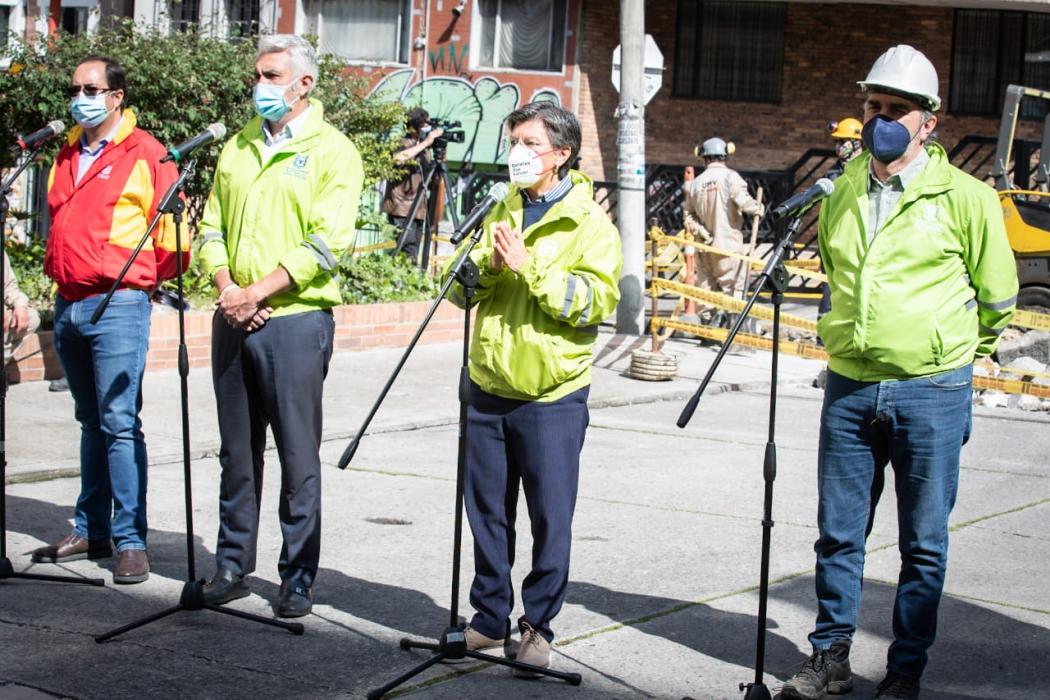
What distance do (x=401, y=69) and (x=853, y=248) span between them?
21.7 metres

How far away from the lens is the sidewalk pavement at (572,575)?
16.5 ft

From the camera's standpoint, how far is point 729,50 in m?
26.1

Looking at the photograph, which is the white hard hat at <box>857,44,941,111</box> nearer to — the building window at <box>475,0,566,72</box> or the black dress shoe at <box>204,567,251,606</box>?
the black dress shoe at <box>204,567,251,606</box>

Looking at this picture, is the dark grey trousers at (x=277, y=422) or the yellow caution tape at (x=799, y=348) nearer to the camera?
the dark grey trousers at (x=277, y=422)

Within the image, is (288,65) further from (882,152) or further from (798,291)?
(798,291)

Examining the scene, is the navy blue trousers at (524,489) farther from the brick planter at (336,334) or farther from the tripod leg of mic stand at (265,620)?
the brick planter at (336,334)

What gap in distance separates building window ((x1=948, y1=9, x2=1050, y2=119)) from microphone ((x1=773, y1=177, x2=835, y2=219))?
21.9m

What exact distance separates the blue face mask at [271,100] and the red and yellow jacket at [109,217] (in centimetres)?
78

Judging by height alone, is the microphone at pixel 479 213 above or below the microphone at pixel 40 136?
below

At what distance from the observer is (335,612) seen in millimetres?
5707

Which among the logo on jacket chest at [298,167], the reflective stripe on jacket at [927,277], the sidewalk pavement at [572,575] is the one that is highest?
the logo on jacket chest at [298,167]

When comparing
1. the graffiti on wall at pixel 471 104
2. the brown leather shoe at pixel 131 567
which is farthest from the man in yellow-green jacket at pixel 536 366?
the graffiti on wall at pixel 471 104

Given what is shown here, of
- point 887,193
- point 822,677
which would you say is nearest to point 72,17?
point 887,193

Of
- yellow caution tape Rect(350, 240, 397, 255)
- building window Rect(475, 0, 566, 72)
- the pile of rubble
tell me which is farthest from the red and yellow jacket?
building window Rect(475, 0, 566, 72)
